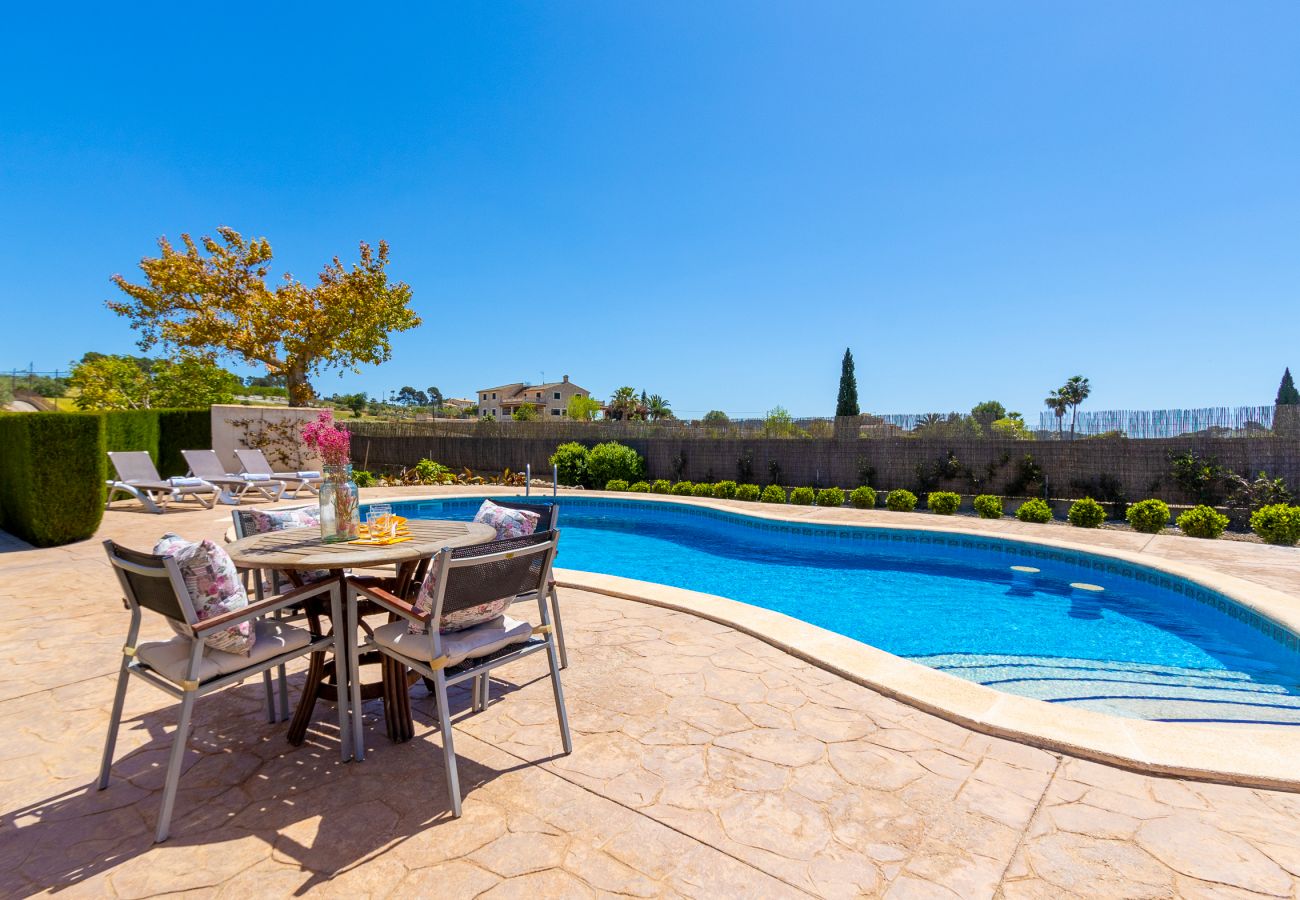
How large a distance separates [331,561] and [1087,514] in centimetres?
1110

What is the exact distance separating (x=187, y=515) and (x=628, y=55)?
10.8m

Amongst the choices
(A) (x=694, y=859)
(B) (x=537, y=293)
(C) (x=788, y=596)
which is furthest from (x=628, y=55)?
(B) (x=537, y=293)

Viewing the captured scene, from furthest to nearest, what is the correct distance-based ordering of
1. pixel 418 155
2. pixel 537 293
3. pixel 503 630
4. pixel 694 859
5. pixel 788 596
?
1. pixel 537 293
2. pixel 418 155
3. pixel 788 596
4. pixel 503 630
5. pixel 694 859

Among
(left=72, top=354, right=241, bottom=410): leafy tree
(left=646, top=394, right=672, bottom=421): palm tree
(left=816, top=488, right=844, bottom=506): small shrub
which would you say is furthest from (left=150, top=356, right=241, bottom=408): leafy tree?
(left=646, top=394, right=672, bottom=421): palm tree

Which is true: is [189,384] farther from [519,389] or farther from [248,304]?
[519,389]

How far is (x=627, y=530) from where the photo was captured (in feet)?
37.1

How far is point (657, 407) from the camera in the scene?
5459 centimetres

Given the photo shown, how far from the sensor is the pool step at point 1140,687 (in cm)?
392

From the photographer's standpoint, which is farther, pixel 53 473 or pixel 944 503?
pixel 944 503

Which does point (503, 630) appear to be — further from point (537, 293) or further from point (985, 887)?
point (537, 293)

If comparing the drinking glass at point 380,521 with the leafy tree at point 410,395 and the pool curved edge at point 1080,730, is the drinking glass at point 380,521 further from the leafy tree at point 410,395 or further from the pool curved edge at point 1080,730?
the leafy tree at point 410,395

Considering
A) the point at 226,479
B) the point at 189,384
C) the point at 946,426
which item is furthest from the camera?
the point at 189,384

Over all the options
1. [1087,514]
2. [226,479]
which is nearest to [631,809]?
[1087,514]

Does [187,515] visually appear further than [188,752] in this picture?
Yes
